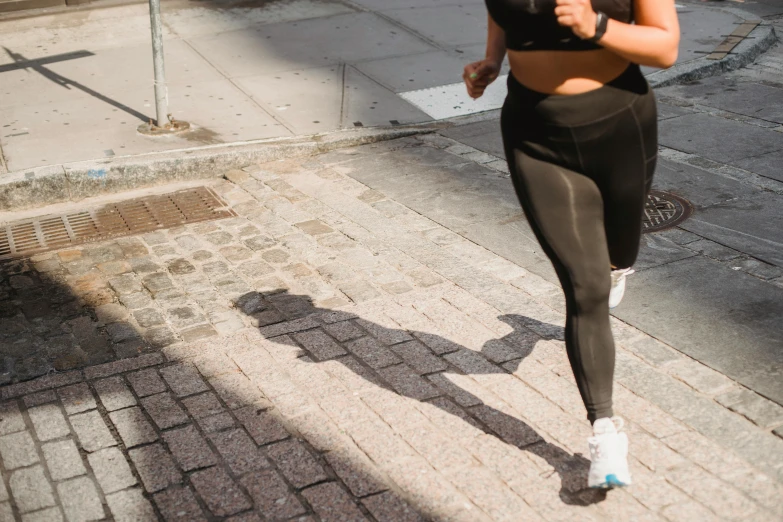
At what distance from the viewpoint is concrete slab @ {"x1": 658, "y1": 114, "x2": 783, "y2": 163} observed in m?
6.49

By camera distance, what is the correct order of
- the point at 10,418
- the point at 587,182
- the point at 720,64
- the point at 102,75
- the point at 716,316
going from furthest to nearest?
the point at 720,64 < the point at 102,75 < the point at 716,316 < the point at 10,418 < the point at 587,182

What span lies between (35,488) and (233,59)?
614cm

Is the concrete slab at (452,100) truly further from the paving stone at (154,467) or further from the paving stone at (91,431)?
the paving stone at (154,467)

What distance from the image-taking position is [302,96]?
309 inches

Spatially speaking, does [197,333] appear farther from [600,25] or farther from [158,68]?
[158,68]

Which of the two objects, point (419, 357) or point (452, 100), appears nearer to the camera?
point (419, 357)

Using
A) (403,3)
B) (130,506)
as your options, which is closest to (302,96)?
(403,3)

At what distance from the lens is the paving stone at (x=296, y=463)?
130 inches

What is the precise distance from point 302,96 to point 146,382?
171 inches

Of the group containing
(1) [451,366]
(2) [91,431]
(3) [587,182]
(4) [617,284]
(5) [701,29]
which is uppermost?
(3) [587,182]

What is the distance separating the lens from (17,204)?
6.24 meters

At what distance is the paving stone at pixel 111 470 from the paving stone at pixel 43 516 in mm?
180

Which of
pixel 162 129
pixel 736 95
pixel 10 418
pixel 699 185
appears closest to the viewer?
pixel 10 418

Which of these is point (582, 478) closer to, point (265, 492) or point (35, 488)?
point (265, 492)
